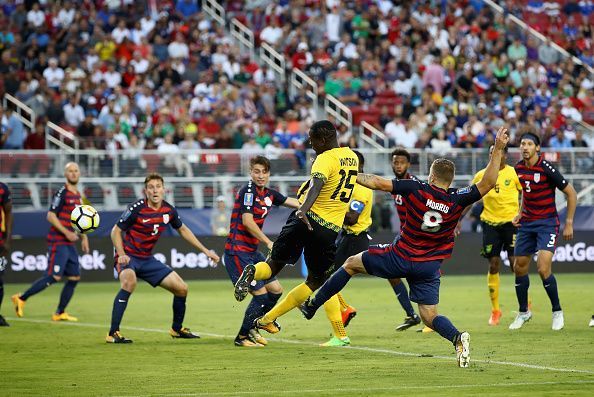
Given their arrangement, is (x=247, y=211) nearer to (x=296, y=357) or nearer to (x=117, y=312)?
(x=117, y=312)

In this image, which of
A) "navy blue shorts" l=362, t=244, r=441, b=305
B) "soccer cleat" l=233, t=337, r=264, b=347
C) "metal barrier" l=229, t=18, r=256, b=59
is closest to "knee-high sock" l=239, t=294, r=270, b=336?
"soccer cleat" l=233, t=337, r=264, b=347

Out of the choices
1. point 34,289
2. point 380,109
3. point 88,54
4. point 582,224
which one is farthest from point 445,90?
point 34,289

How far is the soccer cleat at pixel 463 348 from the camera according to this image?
36.0ft

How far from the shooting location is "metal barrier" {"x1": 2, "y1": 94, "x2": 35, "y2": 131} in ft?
93.5

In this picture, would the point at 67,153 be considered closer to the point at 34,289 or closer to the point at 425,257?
the point at 34,289

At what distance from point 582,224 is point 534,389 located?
18729 millimetres

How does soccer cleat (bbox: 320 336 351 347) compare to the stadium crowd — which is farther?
the stadium crowd

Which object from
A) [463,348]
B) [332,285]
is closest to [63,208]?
[332,285]

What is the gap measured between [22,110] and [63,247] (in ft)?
38.1

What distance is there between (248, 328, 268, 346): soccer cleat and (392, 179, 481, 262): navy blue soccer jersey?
2.59 meters

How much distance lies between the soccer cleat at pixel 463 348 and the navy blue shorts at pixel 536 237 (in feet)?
14.5

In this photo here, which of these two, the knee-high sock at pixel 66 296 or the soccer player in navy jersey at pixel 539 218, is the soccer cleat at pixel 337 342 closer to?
the soccer player in navy jersey at pixel 539 218

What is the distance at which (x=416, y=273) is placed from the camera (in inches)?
457

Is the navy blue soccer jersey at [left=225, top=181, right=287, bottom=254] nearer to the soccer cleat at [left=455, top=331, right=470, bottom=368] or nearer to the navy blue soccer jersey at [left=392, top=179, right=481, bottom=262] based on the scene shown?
the navy blue soccer jersey at [left=392, top=179, right=481, bottom=262]
